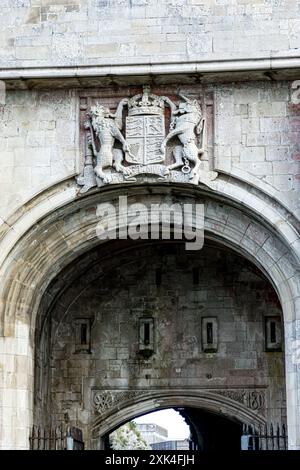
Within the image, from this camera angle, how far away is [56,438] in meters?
12.5

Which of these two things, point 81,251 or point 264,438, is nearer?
point 264,438

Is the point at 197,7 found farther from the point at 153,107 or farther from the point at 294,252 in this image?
the point at 294,252

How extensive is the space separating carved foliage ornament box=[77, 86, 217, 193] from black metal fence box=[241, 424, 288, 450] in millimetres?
2722

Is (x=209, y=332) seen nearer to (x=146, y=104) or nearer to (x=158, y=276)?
(x=158, y=276)

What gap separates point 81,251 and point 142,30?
8.07ft

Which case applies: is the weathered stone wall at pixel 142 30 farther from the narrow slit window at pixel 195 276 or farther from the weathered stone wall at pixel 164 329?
the narrow slit window at pixel 195 276

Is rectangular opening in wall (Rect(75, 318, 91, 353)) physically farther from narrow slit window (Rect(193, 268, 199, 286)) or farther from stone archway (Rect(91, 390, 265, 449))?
narrow slit window (Rect(193, 268, 199, 286))

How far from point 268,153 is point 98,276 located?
330 cm

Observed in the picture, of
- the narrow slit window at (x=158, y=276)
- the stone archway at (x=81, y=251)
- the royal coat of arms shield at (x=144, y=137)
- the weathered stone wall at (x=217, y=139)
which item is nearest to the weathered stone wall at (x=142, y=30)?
the weathered stone wall at (x=217, y=139)

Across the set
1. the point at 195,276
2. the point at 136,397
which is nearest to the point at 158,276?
the point at 195,276

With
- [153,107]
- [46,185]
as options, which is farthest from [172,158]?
[46,185]

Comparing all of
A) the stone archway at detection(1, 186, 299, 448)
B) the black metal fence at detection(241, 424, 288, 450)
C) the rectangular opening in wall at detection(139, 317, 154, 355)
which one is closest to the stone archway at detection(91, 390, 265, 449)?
the black metal fence at detection(241, 424, 288, 450)

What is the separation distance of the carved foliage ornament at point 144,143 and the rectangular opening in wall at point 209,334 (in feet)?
8.78

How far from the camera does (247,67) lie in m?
12.1
